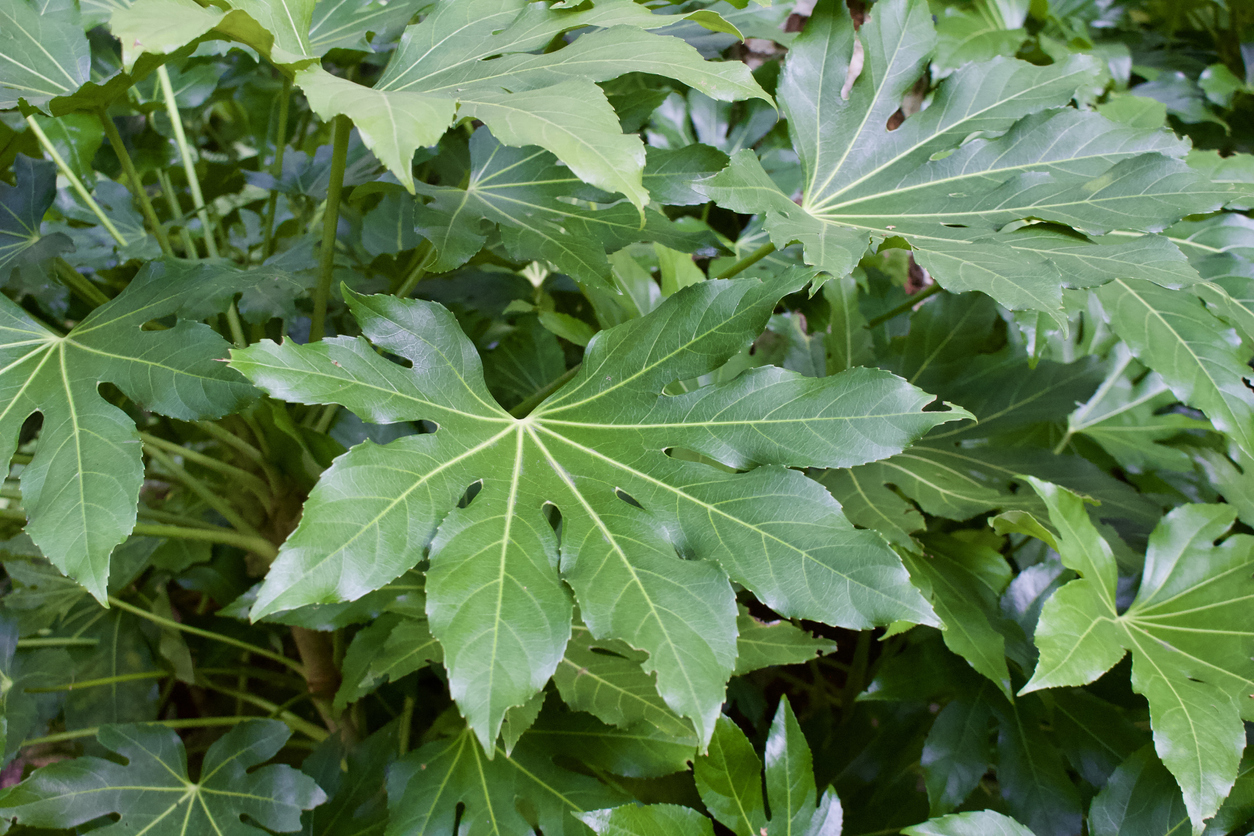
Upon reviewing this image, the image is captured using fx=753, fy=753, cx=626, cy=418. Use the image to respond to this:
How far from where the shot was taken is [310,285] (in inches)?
33.5

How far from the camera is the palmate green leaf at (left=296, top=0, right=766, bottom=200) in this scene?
1.55ft

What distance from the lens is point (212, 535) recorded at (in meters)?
0.77

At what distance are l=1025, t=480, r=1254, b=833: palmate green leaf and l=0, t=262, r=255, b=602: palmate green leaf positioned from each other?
2.35ft

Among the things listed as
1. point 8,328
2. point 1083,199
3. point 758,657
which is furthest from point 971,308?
Answer: point 8,328

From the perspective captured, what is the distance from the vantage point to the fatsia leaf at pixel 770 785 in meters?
0.70

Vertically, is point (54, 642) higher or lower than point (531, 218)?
lower

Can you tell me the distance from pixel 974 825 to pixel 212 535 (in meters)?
0.77

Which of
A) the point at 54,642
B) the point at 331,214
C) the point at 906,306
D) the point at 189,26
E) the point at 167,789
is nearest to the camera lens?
the point at 189,26

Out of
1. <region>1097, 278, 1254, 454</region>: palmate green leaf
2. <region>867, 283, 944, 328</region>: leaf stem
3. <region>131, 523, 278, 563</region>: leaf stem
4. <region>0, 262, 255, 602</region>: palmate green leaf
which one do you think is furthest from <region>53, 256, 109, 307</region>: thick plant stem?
<region>1097, 278, 1254, 454</region>: palmate green leaf

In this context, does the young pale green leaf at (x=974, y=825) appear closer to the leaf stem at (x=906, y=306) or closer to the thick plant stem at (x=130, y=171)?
the leaf stem at (x=906, y=306)

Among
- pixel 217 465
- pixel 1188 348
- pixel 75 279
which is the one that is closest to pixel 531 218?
pixel 217 465

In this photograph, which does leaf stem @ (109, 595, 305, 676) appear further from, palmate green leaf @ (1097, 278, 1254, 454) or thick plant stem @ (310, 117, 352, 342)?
palmate green leaf @ (1097, 278, 1254, 454)

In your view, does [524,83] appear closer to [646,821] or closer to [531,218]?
[531,218]

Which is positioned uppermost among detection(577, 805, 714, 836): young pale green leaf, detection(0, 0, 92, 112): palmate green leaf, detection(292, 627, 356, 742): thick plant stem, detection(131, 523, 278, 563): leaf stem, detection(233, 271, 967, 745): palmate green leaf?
detection(0, 0, 92, 112): palmate green leaf
